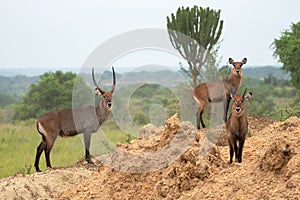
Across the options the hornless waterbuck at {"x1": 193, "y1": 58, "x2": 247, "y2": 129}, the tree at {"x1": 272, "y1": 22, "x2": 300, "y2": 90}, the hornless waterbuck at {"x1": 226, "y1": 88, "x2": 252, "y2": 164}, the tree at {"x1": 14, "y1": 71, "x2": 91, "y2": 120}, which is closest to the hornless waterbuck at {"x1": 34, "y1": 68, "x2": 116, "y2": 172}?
the hornless waterbuck at {"x1": 193, "y1": 58, "x2": 247, "y2": 129}

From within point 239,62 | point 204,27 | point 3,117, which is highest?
point 204,27

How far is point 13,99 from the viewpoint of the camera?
5256 centimetres

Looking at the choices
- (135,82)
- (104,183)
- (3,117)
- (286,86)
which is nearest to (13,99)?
(3,117)

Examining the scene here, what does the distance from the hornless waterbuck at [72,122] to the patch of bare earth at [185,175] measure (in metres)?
1.22

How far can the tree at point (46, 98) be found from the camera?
1272 inches

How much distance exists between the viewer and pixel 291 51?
2186cm

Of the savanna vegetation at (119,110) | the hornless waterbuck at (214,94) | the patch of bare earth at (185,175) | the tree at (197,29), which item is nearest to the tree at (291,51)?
the savanna vegetation at (119,110)

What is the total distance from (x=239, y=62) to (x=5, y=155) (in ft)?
22.4

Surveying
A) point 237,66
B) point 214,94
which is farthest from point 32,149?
point 237,66

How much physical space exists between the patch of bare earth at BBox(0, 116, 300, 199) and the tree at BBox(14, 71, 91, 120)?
948 inches

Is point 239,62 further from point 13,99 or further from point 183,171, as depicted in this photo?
point 13,99

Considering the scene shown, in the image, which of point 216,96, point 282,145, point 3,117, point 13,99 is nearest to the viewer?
point 282,145

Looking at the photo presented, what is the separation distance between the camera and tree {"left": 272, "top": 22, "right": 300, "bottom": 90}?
71.4 ft

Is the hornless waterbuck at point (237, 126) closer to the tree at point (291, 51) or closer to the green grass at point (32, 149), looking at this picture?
the green grass at point (32, 149)
